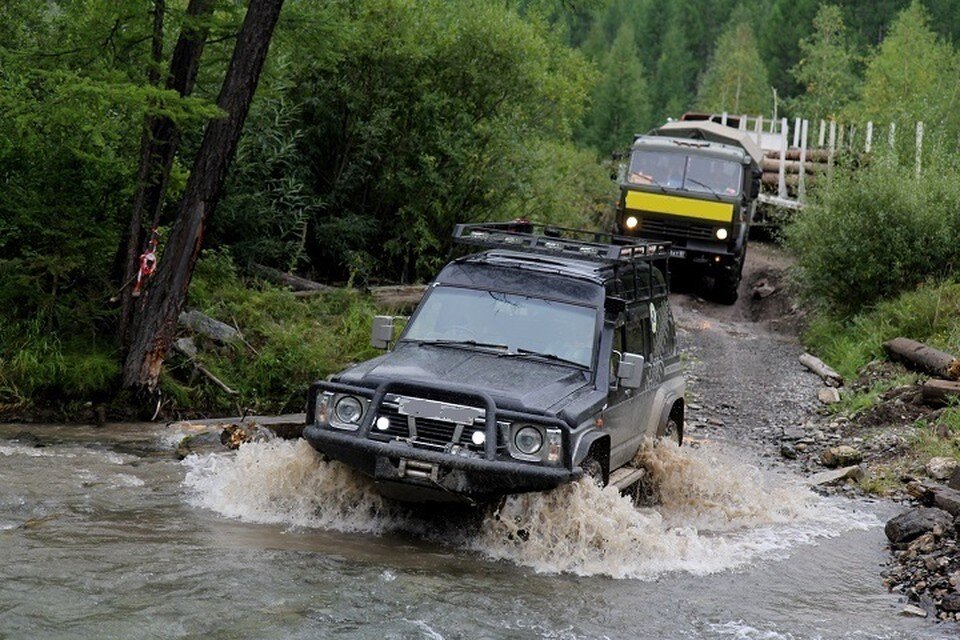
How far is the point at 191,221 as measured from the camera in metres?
13.3

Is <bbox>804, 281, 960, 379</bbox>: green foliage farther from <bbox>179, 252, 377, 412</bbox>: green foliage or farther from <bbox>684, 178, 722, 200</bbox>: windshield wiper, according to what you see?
<bbox>179, 252, 377, 412</bbox>: green foliage

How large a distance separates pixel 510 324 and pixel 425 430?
5.04ft

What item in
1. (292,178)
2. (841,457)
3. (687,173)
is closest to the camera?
(841,457)

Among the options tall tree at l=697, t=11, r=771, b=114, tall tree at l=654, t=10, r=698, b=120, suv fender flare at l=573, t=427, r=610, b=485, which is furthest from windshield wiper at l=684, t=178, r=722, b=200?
tall tree at l=654, t=10, r=698, b=120

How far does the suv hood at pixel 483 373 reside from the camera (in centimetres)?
851

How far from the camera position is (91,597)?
270 inches


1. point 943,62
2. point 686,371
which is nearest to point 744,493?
point 686,371

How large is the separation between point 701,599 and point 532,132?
529 inches

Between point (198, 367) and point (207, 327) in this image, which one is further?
point (207, 327)

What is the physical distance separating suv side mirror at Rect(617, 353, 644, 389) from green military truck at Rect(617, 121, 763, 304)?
44.8 feet

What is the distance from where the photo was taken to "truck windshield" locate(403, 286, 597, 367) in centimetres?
949

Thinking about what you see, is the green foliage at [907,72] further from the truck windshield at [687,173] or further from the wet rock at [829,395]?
the wet rock at [829,395]

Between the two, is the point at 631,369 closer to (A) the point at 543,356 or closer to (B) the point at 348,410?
(A) the point at 543,356

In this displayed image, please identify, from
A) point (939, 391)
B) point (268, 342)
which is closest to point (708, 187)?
point (939, 391)
